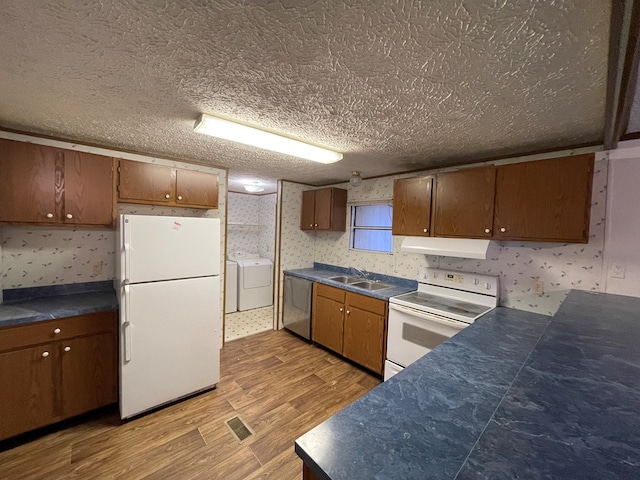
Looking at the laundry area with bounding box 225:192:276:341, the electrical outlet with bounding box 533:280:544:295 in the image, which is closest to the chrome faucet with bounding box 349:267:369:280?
the laundry area with bounding box 225:192:276:341

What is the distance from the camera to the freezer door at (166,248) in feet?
6.34

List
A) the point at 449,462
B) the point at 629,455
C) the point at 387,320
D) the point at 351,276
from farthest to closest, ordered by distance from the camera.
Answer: the point at 351,276 → the point at 387,320 → the point at 449,462 → the point at 629,455

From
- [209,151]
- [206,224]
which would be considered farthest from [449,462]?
[209,151]

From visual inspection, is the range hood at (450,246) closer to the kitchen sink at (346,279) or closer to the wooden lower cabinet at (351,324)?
the wooden lower cabinet at (351,324)

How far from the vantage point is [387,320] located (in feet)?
8.30

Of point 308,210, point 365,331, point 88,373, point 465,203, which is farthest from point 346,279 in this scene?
point 88,373

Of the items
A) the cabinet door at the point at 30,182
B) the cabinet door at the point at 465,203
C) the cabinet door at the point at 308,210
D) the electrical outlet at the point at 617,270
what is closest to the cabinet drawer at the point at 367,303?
the cabinet door at the point at 465,203

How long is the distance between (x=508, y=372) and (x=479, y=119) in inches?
54.8

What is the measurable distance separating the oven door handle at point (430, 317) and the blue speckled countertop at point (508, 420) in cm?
77

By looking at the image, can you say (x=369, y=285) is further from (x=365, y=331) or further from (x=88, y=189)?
(x=88, y=189)

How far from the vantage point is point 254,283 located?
4.62 meters

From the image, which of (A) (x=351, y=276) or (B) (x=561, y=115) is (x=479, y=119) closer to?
(B) (x=561, y=115)

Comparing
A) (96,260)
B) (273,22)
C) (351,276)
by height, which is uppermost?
(273,22)

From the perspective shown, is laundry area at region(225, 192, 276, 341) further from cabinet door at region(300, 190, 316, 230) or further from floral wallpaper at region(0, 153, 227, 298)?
floral wallpaper at region(0, 153, 227, 298)
